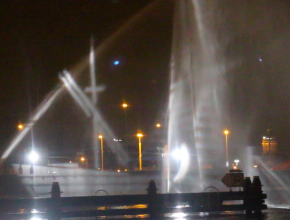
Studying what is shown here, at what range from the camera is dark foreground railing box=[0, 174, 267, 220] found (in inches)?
679

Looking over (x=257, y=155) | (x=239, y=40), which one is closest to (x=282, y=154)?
(x=257, y=155)

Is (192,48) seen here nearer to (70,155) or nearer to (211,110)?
(211,110)

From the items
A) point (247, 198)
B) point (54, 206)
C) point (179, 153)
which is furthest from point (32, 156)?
point (247, 198)

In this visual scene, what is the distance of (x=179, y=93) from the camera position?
103 ft

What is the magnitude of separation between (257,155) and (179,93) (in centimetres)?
4167

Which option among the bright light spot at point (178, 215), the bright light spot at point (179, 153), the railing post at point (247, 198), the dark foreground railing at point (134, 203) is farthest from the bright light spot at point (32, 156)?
the railing post at point (247, 198)

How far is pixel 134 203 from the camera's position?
17.9m

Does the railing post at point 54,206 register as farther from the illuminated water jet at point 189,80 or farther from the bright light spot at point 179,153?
the bright light spot at point 179,153

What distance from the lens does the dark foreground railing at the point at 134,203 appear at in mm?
17234

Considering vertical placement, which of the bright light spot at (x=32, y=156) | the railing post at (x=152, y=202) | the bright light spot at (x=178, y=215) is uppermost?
the bright light spot at (x=32, y=156)

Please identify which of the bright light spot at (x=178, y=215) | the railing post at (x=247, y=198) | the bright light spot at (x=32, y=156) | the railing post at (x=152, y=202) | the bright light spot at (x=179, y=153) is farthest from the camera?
the bright light spot at (x=32, y=156)

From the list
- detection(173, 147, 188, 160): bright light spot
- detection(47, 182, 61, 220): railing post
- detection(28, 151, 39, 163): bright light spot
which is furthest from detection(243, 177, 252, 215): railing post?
detection(28, 151, 39, 163): bright light spot

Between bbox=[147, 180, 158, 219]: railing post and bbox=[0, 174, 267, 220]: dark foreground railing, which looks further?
bbox=[147, 180, 158, 219]: railing post

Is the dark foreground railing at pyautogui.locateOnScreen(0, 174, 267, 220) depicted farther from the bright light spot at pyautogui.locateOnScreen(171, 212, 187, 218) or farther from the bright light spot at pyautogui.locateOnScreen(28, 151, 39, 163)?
the bright light spot at pyautogui.locateOnScreen(28, 151, 39, 163)
